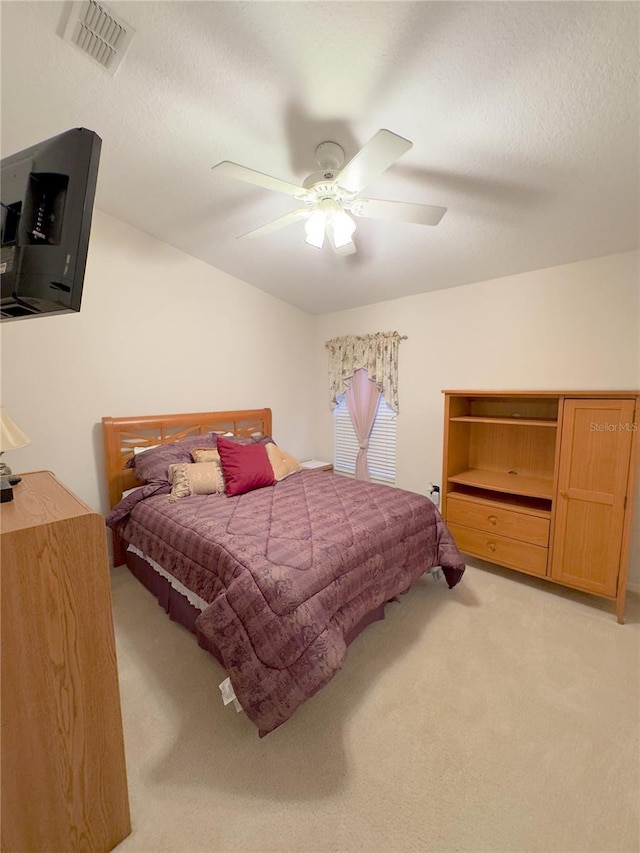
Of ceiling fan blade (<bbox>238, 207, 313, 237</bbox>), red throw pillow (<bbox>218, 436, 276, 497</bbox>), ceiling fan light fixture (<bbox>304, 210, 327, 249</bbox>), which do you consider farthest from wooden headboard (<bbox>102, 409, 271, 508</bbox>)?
ceiling fan light fixture (<bbox>304, 210, 327, 249</bbox>)

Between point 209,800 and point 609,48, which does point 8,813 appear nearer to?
point 209,800

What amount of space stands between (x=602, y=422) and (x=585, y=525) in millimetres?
684

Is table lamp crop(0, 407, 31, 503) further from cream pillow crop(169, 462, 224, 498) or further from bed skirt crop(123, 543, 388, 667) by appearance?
cream pillow crop(169, 462, 224, 498)

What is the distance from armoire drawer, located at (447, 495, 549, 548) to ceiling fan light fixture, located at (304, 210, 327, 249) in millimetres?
2148

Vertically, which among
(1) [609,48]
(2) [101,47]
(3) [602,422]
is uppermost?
(2) [101,47]

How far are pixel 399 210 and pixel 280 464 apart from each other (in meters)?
2.11

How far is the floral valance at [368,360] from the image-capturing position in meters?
3.65

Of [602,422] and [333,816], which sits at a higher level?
[602,422]

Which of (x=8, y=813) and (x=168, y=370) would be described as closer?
(x=8, y=813)

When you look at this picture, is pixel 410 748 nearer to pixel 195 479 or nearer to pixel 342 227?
pixel 195 479

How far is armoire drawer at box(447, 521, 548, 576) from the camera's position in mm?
2482

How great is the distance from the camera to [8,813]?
922mm

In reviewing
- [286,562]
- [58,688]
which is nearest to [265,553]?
[286,562]

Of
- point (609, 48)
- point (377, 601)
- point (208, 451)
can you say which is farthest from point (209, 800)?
point (609, 48)
